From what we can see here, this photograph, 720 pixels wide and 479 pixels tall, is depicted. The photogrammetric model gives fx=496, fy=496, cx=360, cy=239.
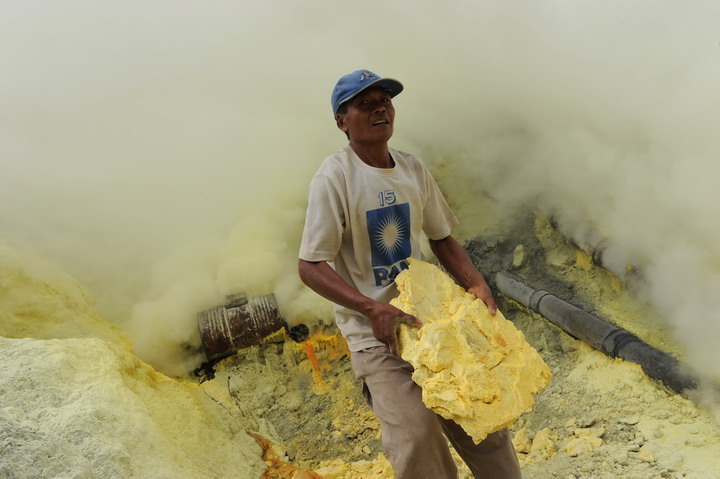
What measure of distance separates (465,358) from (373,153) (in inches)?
43.4

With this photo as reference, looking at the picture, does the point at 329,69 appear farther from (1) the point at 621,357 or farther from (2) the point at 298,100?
(1) the point at 621,357

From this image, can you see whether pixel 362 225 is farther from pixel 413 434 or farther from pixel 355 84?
pixel 413 434

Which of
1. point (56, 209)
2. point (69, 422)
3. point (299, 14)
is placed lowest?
point (69, 422)

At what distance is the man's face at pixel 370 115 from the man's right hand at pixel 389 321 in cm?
86

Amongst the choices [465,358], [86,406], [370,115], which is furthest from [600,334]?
[86,406]

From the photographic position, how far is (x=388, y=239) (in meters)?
2.52

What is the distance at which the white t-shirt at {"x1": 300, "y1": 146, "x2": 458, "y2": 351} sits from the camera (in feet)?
7.72

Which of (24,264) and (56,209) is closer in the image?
(24,264)

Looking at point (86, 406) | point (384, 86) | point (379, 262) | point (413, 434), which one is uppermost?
point (384, 86)

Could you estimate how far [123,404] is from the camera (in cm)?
304

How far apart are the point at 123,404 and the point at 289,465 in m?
1.39

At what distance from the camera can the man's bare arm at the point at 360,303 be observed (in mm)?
2162


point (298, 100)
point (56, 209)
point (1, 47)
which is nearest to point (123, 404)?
point (56, 209)

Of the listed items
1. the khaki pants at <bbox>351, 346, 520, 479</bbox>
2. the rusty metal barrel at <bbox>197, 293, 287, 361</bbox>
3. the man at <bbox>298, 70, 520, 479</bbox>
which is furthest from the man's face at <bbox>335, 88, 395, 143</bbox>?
the rusty metal barrel at <bbox>197, 293, 287, 361</bbox>
